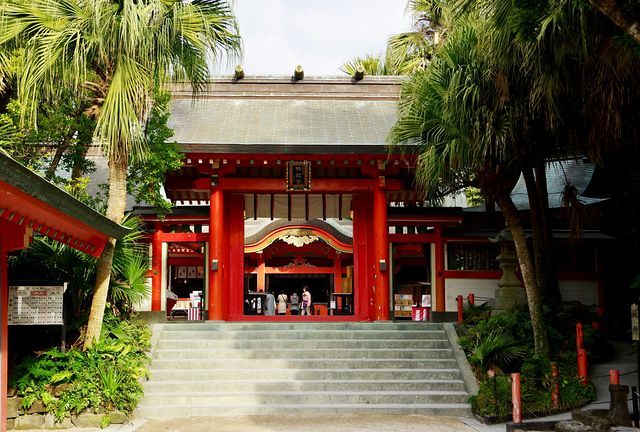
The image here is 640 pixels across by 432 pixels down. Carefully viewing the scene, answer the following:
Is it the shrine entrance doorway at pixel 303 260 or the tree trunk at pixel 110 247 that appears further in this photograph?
the shrine entrance doorway at pixel 303 260

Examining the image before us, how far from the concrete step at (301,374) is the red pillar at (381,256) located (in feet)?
9.33

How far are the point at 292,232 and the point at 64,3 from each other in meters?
14.5

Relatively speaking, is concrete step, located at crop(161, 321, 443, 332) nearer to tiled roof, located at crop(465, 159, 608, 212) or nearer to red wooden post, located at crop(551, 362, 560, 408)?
red wooden post, located at crop(551, 362, 560, 408)

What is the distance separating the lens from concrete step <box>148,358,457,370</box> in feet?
39.8

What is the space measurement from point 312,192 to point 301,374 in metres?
5.27

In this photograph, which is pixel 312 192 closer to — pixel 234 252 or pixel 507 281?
pixel 234 252

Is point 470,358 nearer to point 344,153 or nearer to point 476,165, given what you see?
point 476,165

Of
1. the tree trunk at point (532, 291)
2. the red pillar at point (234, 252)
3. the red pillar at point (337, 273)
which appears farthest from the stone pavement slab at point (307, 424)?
the red pillar at point (337, 273)

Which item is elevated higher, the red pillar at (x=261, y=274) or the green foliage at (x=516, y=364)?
the red pillar at (x=261, y=274)

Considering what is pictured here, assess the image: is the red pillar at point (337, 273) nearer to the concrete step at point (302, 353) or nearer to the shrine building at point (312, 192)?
the shrine building at point (312, 192)

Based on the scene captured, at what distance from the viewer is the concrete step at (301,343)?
12844 millimetres

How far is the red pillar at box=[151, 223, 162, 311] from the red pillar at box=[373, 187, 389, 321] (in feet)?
15.3

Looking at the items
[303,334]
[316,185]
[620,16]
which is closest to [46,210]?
[620,16]

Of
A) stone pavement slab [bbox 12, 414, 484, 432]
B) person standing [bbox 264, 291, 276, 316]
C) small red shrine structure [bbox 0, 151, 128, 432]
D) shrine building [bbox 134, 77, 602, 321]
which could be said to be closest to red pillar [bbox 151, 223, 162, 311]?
shrine building [bbox 134, 77, 602, 321]
